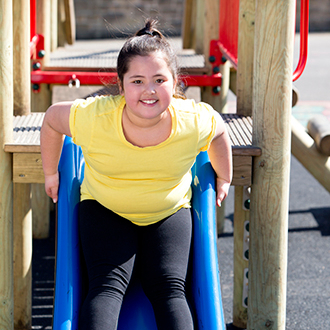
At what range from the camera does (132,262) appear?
1.81 m

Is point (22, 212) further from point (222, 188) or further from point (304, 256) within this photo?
point (304, 256)

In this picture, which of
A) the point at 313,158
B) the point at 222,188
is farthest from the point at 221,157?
the point at 313,158

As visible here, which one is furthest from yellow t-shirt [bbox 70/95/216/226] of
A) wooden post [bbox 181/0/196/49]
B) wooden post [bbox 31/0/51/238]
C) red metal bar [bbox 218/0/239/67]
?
wooden post [bbox 181/0/196/49]

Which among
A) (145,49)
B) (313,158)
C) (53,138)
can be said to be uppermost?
(145,49)

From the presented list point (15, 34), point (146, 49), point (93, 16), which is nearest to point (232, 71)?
point (15, 34)

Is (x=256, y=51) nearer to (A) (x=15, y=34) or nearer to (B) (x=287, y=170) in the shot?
(B) (x=287, y=170)

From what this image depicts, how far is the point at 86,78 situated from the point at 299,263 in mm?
1795

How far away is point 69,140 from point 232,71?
86.4 inches

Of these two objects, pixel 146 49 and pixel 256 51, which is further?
pixel 256 51

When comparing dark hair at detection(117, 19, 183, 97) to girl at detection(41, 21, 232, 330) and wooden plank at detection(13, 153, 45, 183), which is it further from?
wooden plank at detection(13, 153, 45, 183)

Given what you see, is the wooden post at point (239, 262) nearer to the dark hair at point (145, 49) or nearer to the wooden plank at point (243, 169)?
the wooden plank at point (243, 169)

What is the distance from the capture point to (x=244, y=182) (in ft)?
6.70

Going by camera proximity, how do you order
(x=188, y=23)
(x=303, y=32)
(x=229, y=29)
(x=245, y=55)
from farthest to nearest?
1. (x=188, y=23)
2. (x=229, y=29)
3. (x=245, y=55)
4. (x=303, y=32)

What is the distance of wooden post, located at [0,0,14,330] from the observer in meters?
1.91
